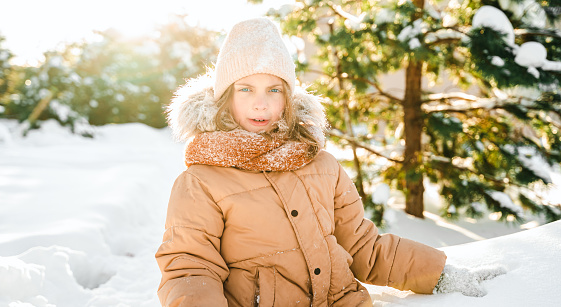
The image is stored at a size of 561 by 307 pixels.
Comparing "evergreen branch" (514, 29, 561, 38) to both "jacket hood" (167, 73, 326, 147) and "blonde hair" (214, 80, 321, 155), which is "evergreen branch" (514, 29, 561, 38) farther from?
"blonde hair" (214, 80, 321, 155)

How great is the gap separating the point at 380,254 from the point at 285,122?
2.38 ft

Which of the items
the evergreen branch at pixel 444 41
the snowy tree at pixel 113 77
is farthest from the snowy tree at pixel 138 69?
the evergreen branch at pixel 444 41

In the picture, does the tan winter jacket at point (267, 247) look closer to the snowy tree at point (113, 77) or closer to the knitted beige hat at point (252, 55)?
the knitted beige hat at point (252, 55)

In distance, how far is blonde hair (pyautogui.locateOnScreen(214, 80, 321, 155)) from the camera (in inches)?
62.6

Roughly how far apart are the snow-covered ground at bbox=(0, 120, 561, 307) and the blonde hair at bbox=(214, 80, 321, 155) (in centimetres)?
77

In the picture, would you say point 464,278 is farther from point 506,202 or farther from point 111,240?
point 111,240

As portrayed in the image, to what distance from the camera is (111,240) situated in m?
2.69

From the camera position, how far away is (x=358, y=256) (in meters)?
1.58

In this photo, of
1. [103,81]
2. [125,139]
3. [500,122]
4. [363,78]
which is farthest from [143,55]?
[500,122]

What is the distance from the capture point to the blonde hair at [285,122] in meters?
1.59

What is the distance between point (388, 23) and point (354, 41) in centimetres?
31

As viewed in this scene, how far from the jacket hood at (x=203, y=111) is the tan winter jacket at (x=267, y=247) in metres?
0.23

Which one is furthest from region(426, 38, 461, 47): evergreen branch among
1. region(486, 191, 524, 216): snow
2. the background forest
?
region(486, 191, 524, 216): snow

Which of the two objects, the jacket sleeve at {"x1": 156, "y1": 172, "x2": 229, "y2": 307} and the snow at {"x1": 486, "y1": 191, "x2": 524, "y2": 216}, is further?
the snow at {"x1": 486, "y1": 191, "x2": 524, "y2": 216}
